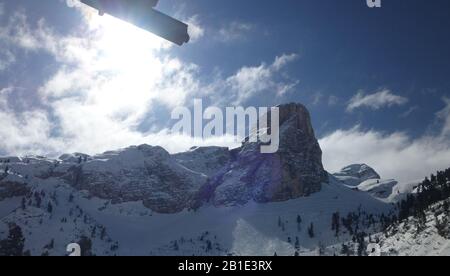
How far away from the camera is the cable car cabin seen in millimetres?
5363

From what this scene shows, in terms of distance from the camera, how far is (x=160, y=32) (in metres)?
5.74

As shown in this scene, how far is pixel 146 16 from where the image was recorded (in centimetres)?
552

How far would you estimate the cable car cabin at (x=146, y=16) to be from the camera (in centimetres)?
536

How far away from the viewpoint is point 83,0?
5.54m
